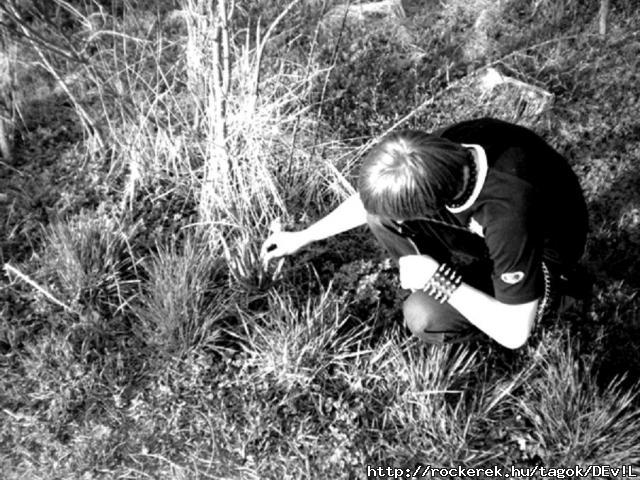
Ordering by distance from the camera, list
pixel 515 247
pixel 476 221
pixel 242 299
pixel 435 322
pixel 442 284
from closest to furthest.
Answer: pixel 515 247 → pixel 476 221 → pixel 442 284 → pixel 435 322 → pixel 242 299

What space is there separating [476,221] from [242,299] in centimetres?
114

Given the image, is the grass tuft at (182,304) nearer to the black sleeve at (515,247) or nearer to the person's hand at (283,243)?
the person's hand at (283,243)

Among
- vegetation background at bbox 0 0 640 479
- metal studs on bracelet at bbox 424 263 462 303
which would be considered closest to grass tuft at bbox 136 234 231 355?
vegetation background at bbox 0 0 640 479

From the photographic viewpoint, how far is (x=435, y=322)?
2.28 m

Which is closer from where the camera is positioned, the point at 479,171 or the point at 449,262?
the point at 479,171

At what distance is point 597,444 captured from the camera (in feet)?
6.79

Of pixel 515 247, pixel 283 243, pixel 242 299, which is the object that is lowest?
pixel 242 299

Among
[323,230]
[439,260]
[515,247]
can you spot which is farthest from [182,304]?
[515,247]

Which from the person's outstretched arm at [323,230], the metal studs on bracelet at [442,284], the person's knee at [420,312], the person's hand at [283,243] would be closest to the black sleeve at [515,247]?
the metal studs on bracelet at [442,284]

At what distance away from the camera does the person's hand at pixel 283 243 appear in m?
2.41

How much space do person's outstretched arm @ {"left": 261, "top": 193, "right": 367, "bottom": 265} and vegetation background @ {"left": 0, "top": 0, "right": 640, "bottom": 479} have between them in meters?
0.14

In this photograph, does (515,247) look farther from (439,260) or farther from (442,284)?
(439,260)

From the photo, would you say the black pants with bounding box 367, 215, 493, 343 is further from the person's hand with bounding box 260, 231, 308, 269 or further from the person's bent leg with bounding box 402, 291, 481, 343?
the person's hand with bounding box 260, 231, 308, 269

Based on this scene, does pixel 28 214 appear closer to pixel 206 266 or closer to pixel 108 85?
pixel 108 85
